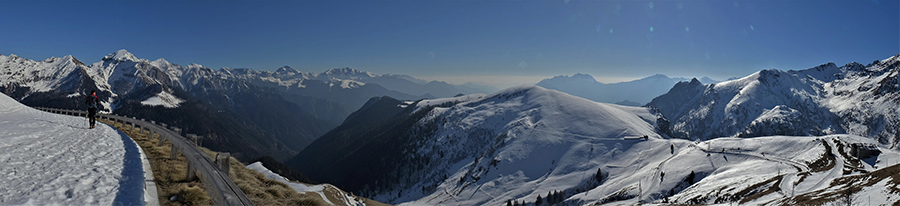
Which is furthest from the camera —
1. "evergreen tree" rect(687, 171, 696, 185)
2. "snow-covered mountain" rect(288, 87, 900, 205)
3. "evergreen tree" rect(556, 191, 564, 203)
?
"evergreen tree" rect(556, 191, 564, 203)

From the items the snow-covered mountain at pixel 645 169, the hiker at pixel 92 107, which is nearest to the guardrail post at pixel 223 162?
the hiker at pixel 92 107

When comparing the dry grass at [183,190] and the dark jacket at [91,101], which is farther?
the dark jacket at [91,101]

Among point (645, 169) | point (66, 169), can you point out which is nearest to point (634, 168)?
point (645, 169)

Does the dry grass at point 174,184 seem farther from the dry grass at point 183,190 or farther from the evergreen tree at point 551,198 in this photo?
the evergreen tree at point 551,198

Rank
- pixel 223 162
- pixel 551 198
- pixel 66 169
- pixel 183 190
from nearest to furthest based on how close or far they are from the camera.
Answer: pixel 183 190
pixel 223 162
pixel 66 169
pixel 551 198

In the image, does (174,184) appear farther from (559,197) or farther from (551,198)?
(559,197)

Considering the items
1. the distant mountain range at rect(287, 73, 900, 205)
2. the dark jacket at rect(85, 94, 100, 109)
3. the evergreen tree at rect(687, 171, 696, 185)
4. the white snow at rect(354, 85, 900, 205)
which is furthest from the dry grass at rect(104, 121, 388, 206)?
the evergreen tree at rect(687, 171, 696, 185)

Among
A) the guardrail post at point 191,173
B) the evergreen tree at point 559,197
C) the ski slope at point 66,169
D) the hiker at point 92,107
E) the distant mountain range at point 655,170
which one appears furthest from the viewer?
the evergreen tree at point 559,197

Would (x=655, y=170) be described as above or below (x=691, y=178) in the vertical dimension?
below

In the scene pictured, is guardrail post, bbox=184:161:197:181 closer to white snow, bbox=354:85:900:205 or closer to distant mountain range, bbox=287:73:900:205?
white snow, bbox=354:85:900:205
